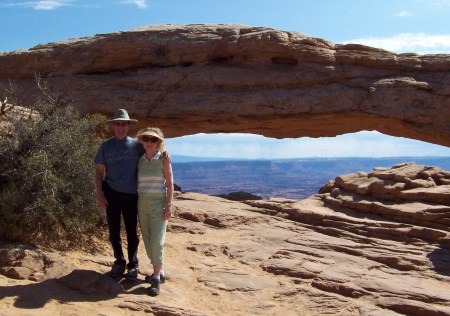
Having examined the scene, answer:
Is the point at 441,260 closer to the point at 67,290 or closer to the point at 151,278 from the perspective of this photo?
the point at 151,278

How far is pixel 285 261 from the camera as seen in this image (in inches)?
407

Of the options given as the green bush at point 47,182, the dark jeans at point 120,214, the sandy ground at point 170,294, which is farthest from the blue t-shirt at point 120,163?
the green bush at point 47,182

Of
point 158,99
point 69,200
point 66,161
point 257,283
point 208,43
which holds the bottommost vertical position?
point 257,283

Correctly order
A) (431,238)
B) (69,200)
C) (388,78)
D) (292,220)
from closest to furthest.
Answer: (69,200) → (431,238) → (292,220) → (388,78)

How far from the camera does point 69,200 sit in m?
8.89

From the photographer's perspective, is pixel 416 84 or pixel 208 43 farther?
pixel 208 43

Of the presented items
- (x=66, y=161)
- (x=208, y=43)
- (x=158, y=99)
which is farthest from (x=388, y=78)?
(x=66, y=161)

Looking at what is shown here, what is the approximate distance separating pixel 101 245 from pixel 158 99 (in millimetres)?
11060

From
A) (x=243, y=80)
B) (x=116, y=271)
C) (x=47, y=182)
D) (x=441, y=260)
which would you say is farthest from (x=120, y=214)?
(x=243, y=80)

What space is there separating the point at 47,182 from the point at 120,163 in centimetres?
188

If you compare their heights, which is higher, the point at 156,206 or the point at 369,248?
the point at 156,206

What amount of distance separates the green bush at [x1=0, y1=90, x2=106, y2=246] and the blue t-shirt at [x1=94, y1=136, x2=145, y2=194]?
161 centimetres

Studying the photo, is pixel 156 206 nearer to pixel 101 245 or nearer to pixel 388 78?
pixel 101 245

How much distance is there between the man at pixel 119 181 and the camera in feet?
24.2
